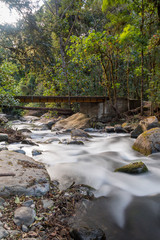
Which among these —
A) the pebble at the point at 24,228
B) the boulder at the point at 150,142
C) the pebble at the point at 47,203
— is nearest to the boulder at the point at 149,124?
the boulder at the point at 150,142

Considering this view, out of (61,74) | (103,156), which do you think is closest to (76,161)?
(103,156)

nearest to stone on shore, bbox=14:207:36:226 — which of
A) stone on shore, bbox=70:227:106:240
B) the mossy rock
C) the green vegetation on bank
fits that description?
stone on shore, bbox=70:227:106:240

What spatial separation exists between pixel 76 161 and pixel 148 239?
284cm

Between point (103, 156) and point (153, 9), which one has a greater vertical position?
point (153, 9)

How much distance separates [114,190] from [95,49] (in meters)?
8.18

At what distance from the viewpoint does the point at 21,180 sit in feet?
8.56

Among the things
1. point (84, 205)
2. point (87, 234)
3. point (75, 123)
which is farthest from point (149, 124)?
point (87, 234)

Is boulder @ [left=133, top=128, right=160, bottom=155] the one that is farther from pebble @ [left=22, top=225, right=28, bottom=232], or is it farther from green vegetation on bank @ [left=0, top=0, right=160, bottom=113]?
pebble @ [left=22, top=225, right=28, bottom=232]

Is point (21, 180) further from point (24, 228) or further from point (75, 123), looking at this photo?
point (75, 123)

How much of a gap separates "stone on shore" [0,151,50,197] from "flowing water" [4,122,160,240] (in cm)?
54

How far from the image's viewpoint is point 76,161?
15.5ft

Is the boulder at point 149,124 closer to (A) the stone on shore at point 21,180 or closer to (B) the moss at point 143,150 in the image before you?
(B) the moss at point 143,150

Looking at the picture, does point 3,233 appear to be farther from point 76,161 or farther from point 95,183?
point 76,161

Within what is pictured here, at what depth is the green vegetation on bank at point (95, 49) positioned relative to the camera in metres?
8.59
